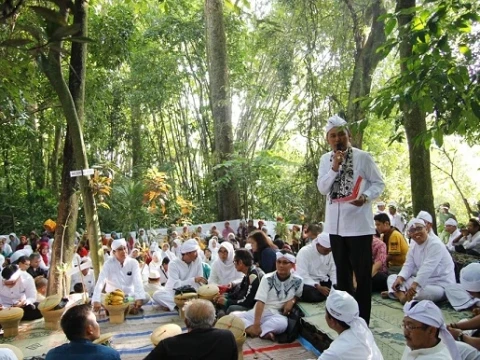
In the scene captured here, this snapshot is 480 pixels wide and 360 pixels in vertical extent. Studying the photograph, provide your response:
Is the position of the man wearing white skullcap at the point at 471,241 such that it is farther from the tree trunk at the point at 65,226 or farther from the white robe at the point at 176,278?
the tree trunk at the point at 65,226

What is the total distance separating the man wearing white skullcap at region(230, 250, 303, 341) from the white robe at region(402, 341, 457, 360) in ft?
7.73

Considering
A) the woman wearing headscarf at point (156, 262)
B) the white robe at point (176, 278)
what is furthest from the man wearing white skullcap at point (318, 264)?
the woman wearing headscarf at point (156, 262)

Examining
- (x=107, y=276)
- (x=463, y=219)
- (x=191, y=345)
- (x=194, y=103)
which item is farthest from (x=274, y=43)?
(x=463, y=219)

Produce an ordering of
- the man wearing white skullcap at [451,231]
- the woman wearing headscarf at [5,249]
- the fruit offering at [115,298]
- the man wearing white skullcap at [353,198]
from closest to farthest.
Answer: the man wearing white skullcap at [353,198]
the fruit offering at [115,298]
the man wearing white skullcap at [451,231]
the woman wearing headscarf at [5,249]

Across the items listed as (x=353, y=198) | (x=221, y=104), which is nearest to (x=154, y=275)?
(x=353, y=198)

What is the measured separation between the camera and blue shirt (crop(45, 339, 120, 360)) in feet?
9.21

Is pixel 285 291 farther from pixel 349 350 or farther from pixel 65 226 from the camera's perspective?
pixel 65 226

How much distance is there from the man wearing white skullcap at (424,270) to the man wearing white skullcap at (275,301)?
1.14m

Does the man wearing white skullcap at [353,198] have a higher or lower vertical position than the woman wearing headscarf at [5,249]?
Answer: higher

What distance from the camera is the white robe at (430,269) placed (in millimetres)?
4961

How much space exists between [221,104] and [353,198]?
38.0 feet

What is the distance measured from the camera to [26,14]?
6285 mm

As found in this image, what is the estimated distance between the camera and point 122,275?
6.46 metres

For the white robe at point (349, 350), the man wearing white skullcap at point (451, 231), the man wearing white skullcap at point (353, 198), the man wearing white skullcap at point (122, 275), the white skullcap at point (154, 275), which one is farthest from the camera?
the man wearing white skullcap at point (451, 231)
